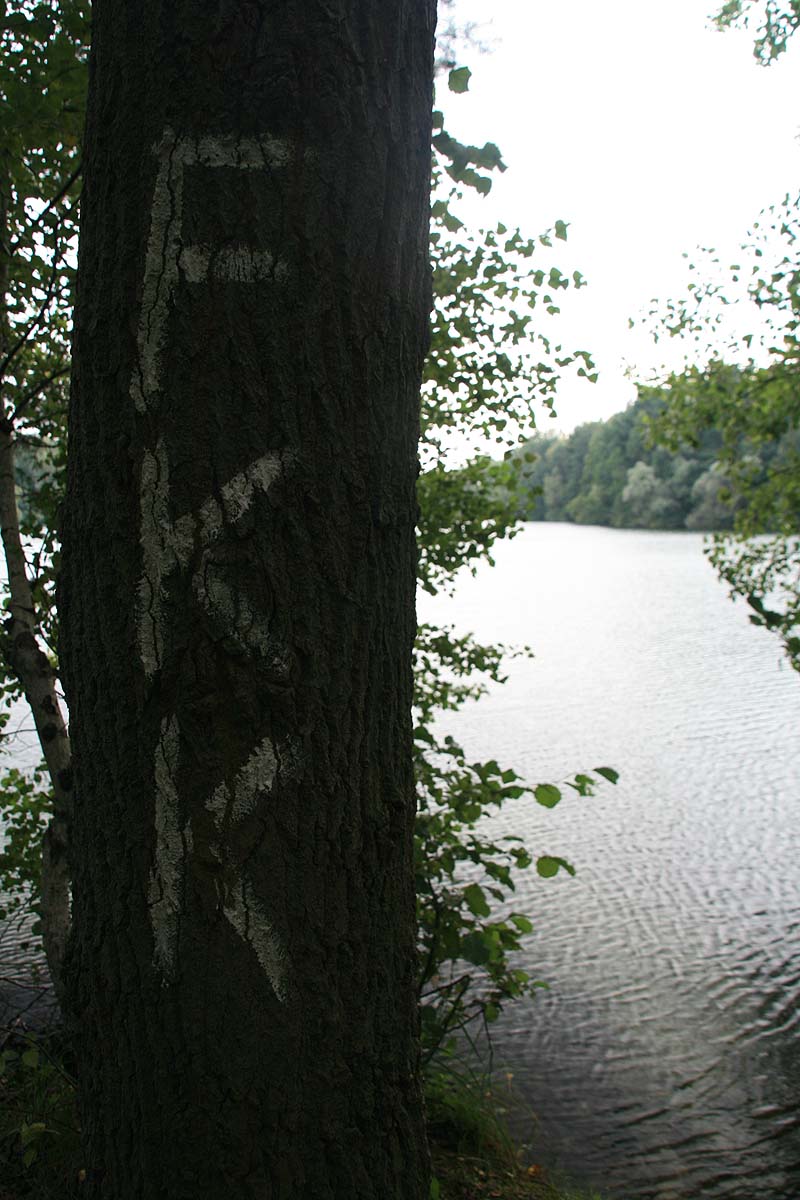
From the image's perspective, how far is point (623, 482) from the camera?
6331 centimetres

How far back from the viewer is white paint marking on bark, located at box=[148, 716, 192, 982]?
1.36 meters

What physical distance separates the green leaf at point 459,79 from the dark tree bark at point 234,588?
1407 millimetres

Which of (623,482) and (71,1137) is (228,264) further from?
(623,482)

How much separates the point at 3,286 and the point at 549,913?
279 inches

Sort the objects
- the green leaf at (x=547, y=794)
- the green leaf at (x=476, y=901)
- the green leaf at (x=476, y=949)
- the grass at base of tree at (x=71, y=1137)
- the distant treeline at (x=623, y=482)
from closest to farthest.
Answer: the grass at base of tree at (x=71, y=1137), the green leaf at (x=547, y=794), the green leaf at (x=476, y=901), the green leaf at (x=476, y=949), the distant treeline at (x=623, y=482)

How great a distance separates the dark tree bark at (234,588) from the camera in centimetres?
136

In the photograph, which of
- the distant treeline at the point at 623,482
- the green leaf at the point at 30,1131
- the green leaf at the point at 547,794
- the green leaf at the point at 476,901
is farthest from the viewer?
the distant treeline at the point at 623,482

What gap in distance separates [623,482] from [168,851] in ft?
211

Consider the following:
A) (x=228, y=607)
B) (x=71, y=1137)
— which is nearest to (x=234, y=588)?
(x=228, y=607)

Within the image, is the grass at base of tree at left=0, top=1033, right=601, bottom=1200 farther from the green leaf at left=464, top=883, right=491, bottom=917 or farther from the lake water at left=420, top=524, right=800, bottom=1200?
the lake water at left=420, top=524, right=800, bottom=1200

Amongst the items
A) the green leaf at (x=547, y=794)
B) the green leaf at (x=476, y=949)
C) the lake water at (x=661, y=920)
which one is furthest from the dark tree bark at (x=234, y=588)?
the lake water at (x=661, y=920)

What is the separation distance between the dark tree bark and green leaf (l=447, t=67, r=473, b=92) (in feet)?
4.62

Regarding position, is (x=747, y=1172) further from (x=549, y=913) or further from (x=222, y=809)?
(x=222, y=809)

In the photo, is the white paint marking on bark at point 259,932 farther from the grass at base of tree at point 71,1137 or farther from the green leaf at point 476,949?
the green leaf at point 476,949
